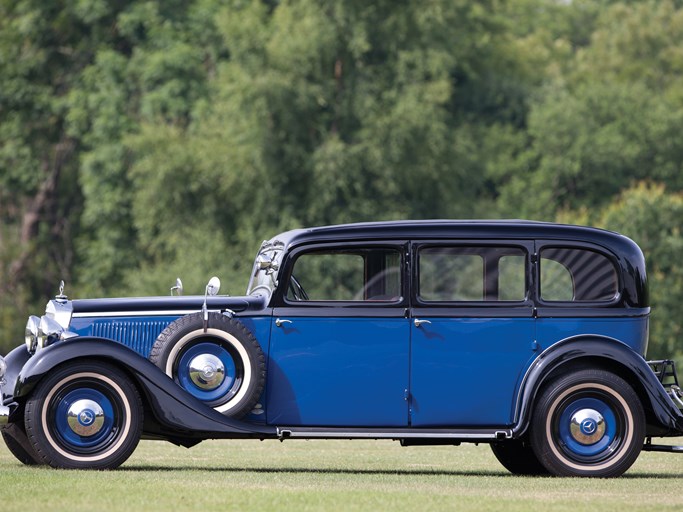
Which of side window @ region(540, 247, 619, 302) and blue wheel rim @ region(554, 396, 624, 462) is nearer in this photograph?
blue wheel rim @ region(554, 396, 624, 462)

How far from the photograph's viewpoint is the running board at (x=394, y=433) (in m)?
11.5

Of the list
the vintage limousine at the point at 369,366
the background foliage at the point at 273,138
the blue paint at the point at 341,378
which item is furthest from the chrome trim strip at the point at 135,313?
the background foliage at the point at 273,138

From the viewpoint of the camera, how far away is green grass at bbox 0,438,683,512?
926cm

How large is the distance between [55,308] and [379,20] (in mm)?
31472

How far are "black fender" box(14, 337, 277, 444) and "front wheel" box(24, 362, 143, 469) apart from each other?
0.09 m

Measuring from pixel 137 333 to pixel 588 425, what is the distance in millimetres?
3776

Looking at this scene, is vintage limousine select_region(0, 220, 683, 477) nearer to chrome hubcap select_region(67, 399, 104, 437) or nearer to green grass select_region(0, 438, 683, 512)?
chrome hubcap select_region(67, 399, 104, 437)

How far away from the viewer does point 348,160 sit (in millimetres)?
39688

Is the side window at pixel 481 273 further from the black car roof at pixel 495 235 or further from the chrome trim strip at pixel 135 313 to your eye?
the chrome trim strip at pixel 135 313

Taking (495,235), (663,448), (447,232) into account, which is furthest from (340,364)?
(663,448)

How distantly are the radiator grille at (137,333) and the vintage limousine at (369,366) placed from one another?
12 mm

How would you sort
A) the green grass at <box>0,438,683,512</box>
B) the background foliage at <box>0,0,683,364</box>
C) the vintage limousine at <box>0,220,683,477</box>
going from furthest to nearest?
the background foliage at <box>0,0,683,364</box>, the vintage limousine at <box>0,220,683,477</box>, the green grass at <box>0,438,683,512</box>

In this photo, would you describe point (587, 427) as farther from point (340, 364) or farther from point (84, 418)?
point (84, 418)

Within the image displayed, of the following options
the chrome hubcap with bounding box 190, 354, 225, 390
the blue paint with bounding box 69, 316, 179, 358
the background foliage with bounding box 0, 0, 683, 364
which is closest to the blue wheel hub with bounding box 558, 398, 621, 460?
the chrome hubcap with bounding box 190, 354, 225, 390
